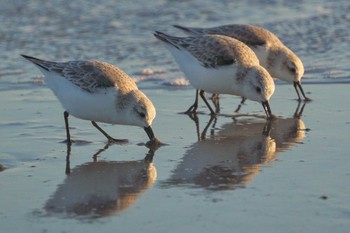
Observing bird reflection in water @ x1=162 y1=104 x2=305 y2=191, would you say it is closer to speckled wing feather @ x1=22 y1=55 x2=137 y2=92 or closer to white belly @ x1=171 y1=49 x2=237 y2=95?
white belly @ x1=171 y1=49 x2=237 y2=95

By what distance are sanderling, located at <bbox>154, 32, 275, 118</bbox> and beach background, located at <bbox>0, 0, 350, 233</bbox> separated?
0.34 meters

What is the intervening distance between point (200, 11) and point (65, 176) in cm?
941

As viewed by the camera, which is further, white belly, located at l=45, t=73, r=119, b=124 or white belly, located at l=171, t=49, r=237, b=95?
white belly, located at l=171, t=49, r=237, b=95

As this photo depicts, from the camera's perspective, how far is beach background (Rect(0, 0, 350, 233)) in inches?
249

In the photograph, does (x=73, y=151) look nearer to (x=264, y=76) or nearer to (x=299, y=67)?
(x=264, y=76)

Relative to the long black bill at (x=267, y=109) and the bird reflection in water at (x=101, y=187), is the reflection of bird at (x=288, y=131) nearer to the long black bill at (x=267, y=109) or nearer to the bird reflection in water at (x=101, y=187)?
the long black bill at (x=267, y=109)

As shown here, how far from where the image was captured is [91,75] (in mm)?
8719

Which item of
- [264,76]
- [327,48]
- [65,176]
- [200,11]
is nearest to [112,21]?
[200,11]

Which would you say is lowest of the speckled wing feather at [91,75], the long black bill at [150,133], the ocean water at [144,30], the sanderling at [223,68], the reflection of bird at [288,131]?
the ocean water at [144,30]

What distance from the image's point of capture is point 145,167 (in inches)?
307

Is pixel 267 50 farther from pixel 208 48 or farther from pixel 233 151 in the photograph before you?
pixel 233 151

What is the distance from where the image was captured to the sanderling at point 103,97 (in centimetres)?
848

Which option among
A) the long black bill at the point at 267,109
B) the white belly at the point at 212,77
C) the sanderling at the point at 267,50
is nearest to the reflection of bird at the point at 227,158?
the long black bill at the point at 267,109

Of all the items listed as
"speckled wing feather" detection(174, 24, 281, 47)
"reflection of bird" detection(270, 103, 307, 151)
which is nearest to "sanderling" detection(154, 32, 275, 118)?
"reflection of bird" detection(270, 103, 307, 151)
